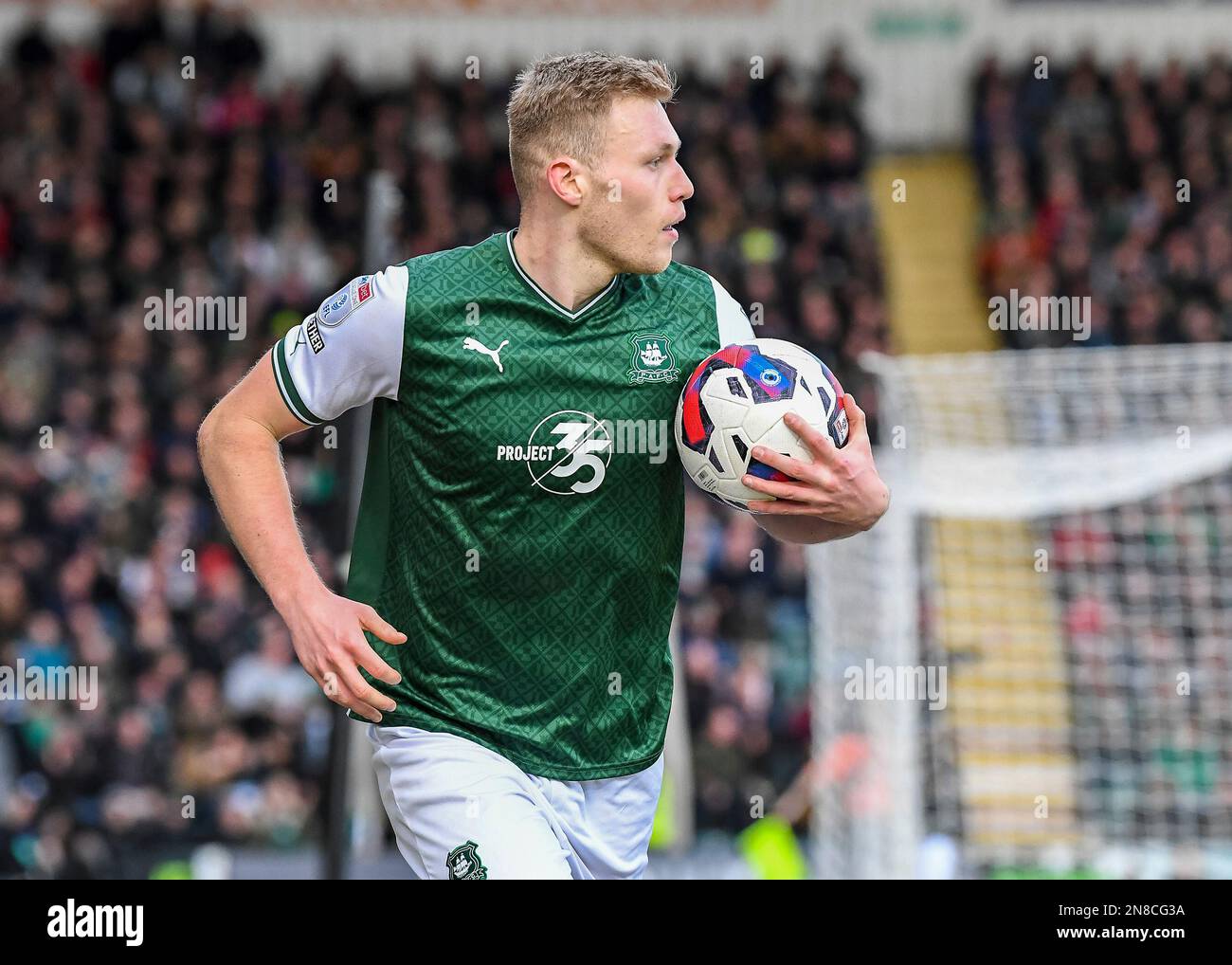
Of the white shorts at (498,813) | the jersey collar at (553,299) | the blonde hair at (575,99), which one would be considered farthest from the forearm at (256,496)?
the blonde hair at (575,99)

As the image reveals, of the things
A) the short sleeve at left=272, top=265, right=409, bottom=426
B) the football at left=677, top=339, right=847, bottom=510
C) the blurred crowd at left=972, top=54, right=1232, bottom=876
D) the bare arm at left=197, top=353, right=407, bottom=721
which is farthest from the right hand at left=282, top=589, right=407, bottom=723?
the blurred crowd at left=972, top=54, right=1232, bottom=876

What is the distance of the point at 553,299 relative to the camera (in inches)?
141

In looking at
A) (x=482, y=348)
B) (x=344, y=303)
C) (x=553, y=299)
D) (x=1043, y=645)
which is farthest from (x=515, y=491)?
(x=1043, y=645)

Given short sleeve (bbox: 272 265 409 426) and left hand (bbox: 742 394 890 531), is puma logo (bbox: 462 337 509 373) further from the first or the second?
left hand (bbox: 742 394 890 531)

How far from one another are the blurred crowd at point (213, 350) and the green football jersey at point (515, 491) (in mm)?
2276

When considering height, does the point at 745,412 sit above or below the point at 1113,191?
below

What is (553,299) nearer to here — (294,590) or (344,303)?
(344,303)

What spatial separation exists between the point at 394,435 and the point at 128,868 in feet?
20.5

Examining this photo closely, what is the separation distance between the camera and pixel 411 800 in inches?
136

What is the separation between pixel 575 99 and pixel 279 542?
1149 millimetres

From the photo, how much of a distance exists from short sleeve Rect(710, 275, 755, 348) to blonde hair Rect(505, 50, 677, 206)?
0.46 meters

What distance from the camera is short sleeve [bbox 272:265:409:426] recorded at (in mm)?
3523

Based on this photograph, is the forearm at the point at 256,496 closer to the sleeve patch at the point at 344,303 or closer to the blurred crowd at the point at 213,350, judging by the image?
the sleeve patch at the point at 344,303

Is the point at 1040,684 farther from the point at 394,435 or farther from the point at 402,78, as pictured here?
the point at 402,78
